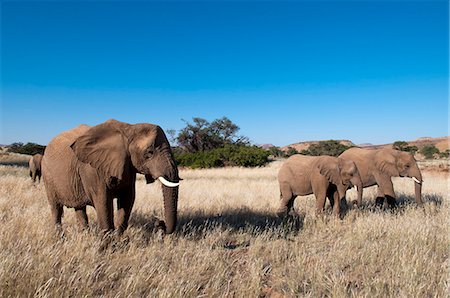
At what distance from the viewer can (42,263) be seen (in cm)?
346

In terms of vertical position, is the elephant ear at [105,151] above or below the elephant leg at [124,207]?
above

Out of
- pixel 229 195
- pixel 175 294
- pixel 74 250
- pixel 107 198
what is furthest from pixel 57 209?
pixel 229 195

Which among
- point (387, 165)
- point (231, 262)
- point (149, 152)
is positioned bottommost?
point (231, 262)

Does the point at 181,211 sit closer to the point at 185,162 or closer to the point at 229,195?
the point at 229,195

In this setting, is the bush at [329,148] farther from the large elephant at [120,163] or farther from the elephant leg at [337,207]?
the large elephant at [120,163]

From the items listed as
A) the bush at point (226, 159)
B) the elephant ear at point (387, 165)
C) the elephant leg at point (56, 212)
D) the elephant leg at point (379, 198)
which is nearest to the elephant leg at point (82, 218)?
the elephant leg at point (56, 212)

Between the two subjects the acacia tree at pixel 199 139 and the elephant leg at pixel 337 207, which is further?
the acacia tree at pixel 199 139

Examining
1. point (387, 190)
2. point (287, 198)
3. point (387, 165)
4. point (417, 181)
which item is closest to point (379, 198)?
point (387, 190)

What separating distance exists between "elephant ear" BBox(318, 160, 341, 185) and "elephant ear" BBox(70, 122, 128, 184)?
5.63m

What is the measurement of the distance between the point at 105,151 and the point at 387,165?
9.25 m

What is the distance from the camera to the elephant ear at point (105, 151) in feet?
15.7

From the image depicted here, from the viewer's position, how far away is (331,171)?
8.60 m

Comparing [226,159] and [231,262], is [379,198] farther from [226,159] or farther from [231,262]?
[226,159]

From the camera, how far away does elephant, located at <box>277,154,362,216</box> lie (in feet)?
28.0
